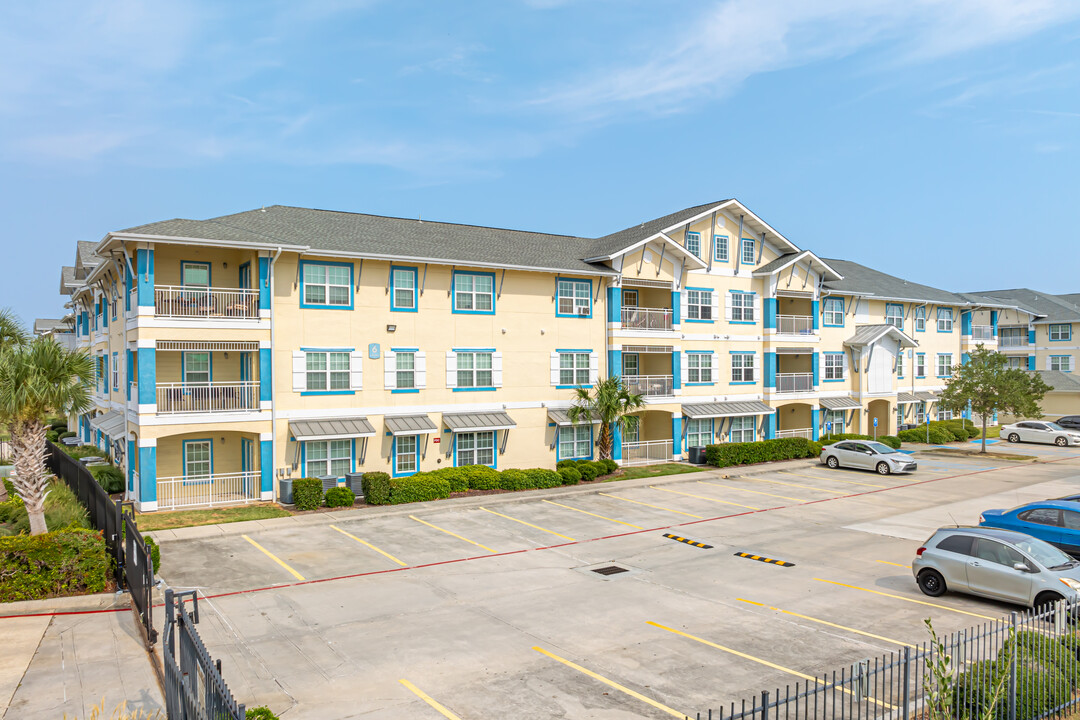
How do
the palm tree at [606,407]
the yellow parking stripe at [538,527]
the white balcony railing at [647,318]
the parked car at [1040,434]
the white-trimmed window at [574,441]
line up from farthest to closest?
the parked car at [1040,434]
the white balcony railing at [647,318]
the white-trimmed window at [574,441]
the palm tree at [606,407]
the yellow parking stripe at [538,527]

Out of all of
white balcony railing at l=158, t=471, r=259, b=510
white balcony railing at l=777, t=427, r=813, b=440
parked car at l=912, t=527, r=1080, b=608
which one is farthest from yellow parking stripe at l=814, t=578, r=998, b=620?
white balcony railing at l=777, t=427, r=813, b=440

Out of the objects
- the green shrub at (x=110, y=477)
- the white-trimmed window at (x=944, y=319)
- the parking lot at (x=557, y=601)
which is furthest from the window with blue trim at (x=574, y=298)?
the white-trimmed window at (x=944, y=319)

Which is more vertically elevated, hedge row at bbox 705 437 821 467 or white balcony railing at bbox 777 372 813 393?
white balcony railing at bbox 777 372 813 393

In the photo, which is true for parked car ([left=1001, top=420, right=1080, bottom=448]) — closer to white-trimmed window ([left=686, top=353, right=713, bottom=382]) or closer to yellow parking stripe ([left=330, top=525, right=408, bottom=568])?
white-trimmed window ([left=686, top=353, right=713, bottom=382])

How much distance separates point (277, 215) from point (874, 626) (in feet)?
86.2

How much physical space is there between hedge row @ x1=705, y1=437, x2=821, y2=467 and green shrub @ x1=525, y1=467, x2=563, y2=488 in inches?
378

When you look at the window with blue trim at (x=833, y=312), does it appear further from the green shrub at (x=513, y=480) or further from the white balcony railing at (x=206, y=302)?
the white balcony railing at (x=206, y=302)

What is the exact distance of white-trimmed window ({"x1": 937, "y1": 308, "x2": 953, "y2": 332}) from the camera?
51.7 m

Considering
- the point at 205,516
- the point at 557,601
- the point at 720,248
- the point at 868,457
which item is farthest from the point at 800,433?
the point at 205,516

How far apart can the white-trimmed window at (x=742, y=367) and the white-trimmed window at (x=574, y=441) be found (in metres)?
10.0

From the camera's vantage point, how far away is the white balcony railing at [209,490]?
83.7 feet

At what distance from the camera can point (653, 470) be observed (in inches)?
1347

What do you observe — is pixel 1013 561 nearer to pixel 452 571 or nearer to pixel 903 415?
pixel 452 571

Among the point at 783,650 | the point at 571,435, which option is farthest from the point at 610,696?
the point at 571,435
